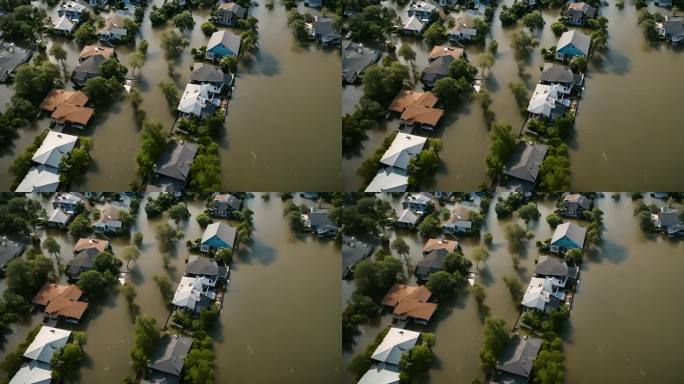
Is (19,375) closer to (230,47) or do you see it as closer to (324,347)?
(324,347)

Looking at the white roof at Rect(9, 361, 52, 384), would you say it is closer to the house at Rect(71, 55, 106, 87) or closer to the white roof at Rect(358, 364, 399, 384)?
the white roof at Rect(358, 364, 399, 384)


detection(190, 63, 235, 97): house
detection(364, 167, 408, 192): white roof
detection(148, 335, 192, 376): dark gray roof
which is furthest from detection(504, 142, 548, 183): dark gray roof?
detection(148, 335, 192, 376): dark gray roof

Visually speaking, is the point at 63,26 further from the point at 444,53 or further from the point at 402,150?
the point at 444,53

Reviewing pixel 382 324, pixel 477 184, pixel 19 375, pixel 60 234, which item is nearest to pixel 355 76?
pixel 477 184

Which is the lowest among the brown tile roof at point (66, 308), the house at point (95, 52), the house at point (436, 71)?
the brown tile roof at point (66, 308)

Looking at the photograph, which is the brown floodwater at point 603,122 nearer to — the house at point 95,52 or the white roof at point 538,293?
the white roof at point 538,293

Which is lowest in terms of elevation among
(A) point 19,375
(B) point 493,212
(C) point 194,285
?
(A) point 19,375

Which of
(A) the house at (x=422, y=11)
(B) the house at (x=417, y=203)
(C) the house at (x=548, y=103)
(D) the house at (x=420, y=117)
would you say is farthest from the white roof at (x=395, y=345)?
(A) the house at (x=422, y=11)
